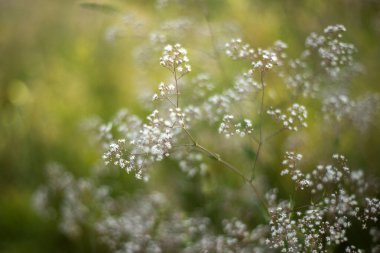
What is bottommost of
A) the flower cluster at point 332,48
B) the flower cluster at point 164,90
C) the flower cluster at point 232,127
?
the flower cluster at point 232,127

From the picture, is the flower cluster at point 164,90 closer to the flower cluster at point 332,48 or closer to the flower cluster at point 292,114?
the flower cluster at point 292,114

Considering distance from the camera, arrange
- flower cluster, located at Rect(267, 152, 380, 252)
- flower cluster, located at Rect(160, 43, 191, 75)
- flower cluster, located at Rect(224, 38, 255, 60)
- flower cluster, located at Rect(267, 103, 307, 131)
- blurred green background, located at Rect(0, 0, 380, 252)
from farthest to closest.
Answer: blurred green background, located at Rect(0, 0, 380, 252) < flower cluster, located at Rect(224, 38, 255, 60) < flower cluster, located at Rect(267, 103, 307, 131) < flower cluster, located at Rect(160, 43, 191, 75) < flower cluster, located at Rect(267, 152, 380, 252)

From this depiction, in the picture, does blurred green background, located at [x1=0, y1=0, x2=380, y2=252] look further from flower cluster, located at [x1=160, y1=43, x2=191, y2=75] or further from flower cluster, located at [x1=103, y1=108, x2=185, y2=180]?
flower cluster, located at [x1=103, y1=108, x2=185, y2=180]

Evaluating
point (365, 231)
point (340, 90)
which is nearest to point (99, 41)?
point (340, 90)

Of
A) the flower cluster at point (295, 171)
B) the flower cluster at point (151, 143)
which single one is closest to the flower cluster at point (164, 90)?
the flower cluster at point (151, 143)

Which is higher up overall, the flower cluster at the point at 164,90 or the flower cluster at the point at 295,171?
the flower cluster at the point at 164,90

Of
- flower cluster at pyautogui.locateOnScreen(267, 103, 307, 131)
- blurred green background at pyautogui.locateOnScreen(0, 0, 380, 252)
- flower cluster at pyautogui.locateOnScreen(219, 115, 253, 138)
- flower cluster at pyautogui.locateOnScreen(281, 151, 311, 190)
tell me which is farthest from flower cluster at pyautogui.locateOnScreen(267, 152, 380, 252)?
blurred green background at pyautogui.locateOnScreen(0, 0, 380, 252)

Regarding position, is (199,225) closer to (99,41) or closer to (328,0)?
(328,0)

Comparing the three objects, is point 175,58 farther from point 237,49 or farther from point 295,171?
point 295,171
